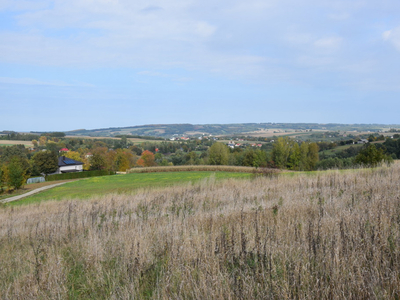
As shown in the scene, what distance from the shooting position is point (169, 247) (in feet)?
12.1

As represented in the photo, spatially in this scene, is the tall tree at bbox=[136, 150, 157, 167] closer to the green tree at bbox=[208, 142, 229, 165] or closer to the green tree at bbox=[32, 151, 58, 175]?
the green tree at bbox=[208, 142, 229, 165]

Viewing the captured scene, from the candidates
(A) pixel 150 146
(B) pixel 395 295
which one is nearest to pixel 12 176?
(B) pixel 395 295

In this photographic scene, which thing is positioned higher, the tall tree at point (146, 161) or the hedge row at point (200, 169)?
the hedge row at point (200, 169)

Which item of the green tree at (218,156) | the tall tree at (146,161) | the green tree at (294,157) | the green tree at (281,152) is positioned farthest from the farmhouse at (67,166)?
the green tree at (294,157)

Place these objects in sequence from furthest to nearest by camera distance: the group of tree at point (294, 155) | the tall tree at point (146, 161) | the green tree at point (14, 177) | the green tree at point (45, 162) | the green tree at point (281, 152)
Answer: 1. the tall tree at point (146, 161)
2. the green tree at point (281, 152)
3. the group of tree at point (294, 155)
4. the green tree at point (45, 162)
5. the green tree at point (14, 177)

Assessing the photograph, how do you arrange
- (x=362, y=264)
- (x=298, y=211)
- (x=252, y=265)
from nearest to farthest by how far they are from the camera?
(x=362, y=264) → (x=252, y=265) → (x=298, y=211)

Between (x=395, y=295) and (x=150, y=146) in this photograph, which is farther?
(x=150, y=146)

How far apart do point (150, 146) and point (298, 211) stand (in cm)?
12154

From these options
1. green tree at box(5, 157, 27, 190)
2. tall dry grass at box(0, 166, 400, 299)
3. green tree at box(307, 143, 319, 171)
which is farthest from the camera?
green tree at box(307, 143, 319, 171)

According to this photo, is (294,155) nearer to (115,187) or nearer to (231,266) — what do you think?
(115,187)

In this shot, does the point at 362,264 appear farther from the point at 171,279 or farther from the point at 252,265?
the point at 171,279

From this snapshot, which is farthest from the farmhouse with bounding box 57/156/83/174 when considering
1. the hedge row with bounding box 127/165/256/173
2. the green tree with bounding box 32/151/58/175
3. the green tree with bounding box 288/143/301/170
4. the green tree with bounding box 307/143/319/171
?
the green tree with bounding box 307/143/319/171

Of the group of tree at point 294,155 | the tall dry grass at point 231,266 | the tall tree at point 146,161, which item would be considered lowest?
the tall tree at point 146,161

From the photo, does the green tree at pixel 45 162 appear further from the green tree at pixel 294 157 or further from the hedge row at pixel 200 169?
the green tree at pixel 294 157
